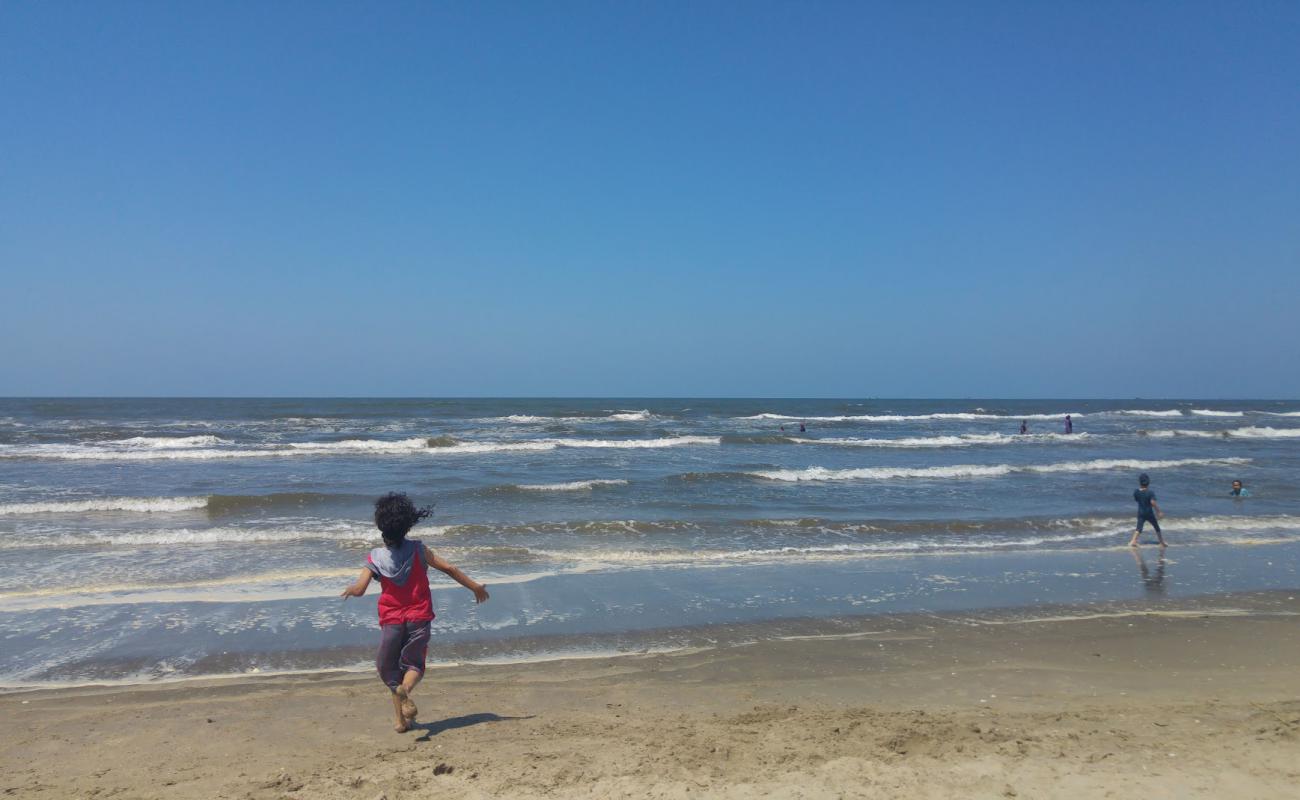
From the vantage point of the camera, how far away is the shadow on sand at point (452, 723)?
5301mm

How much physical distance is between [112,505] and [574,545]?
11.0m

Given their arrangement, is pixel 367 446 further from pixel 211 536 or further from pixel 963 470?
pixel 963 470

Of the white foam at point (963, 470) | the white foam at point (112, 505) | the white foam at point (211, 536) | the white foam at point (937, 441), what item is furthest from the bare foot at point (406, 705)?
the white foam at point (937, 441)

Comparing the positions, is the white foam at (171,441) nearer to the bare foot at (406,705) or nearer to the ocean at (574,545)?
the ocean at (574,545)

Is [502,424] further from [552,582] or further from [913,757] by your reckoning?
[913,757]

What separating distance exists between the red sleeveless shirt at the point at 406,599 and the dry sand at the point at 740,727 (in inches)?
31.8

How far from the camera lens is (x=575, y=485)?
67.8ft

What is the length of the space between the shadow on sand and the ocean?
5.35 feet

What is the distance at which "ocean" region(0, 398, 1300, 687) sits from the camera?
8094 mm

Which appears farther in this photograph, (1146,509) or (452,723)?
(1146,509)

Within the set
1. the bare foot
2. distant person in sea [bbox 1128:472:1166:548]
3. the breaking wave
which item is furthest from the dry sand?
the breaking wave

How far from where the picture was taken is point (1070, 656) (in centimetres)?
718

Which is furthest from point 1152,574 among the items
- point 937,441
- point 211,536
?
point 937,441

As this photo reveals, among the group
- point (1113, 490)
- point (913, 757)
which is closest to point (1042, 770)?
point (913, 757)
